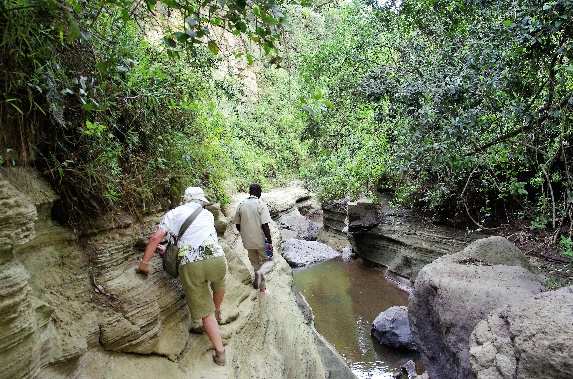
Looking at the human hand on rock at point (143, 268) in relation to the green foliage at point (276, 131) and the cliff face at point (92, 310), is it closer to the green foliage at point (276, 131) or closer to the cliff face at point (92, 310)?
the cliff face at point (92, 310)

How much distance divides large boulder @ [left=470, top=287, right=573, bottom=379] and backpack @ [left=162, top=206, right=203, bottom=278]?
9.46ft

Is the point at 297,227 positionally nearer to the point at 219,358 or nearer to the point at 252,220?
the point at 252,220

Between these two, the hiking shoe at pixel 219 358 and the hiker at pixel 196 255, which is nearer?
the hiker at pixel 196 255

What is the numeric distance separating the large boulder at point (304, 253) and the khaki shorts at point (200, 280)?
9.79 meters

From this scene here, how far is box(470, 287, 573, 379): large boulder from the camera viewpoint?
11.4 feet

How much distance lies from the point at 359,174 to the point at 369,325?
239 inches

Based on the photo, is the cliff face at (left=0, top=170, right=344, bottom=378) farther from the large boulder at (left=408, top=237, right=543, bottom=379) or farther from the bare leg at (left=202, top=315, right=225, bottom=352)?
the large boulder at (left=408, top=237, right=543, bottom=379)

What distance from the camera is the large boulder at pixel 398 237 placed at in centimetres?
1062

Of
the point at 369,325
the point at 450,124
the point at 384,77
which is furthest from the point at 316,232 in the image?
the point at 450,124

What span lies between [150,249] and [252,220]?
2374mm

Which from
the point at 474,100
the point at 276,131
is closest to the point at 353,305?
the point at 474,100

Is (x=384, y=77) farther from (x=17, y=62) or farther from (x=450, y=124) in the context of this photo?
(x=17, y=62)

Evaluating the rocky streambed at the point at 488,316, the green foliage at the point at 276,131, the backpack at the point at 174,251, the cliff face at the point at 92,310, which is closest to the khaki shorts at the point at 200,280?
the backpack at the point at 174,251

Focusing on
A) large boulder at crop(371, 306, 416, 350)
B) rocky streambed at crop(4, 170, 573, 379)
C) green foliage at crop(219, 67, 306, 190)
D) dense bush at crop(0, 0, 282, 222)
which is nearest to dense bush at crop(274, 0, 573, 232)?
dense bush at crop(0, 0, 282, 222)
